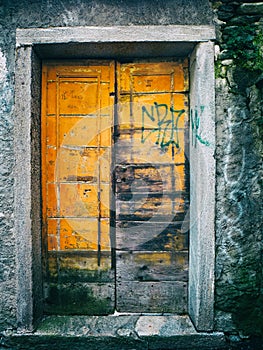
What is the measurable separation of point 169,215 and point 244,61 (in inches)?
57.2

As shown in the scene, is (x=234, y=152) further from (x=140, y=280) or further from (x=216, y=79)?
(x=140, y=280)

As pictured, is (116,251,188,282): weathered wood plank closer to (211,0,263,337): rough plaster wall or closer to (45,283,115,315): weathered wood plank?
(45,283,115,315): weathered wood plank

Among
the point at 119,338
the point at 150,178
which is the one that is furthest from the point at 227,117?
the point at 119,338

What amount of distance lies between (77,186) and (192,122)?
46.3 inches

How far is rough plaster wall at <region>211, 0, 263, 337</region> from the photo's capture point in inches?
107

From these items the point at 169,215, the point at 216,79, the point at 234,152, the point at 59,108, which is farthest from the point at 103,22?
the point at 169,215

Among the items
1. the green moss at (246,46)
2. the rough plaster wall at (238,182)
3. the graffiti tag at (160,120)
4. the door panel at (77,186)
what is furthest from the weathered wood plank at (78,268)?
the green moss at (246,46)

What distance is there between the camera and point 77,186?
3.02m

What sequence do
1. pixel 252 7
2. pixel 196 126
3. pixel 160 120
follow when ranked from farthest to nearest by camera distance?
pixel 160 120, pixel 196 126, pixel 252 7

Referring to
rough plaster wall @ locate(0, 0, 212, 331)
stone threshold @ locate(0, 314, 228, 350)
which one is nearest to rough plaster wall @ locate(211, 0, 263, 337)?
stone threshold @ locate(0, 314, 228, 350)

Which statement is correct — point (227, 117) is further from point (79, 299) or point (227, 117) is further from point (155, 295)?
point (79, 299)

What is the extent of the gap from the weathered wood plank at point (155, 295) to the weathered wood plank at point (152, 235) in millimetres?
337

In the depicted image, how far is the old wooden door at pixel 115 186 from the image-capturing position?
9.78 ft

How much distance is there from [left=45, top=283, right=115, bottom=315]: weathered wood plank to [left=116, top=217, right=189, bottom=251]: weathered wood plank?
46cm
